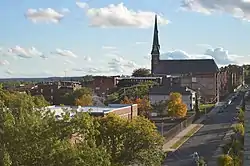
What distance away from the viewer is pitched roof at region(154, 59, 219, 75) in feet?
441

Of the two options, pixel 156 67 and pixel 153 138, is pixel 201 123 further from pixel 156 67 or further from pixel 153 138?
pixel 156 67

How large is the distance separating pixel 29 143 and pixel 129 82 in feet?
349

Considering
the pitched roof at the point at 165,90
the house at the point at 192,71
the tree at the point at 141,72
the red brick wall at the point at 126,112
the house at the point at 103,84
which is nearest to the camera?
the red brick wall at the point at 126,112

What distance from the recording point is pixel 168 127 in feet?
→ 222

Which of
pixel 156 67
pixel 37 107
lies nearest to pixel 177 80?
pixel 156 67

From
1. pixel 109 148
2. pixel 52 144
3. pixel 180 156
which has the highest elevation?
pixel 52 144

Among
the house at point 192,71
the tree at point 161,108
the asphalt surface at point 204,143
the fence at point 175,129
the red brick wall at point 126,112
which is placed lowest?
the asphalt surface at point 204,143

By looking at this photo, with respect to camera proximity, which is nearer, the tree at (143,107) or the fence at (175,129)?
the fence at (175,129)

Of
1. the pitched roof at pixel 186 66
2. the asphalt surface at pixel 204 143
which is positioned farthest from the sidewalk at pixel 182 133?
the pitched roof at pixel 186 66

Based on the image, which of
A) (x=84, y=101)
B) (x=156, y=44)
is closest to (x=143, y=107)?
(x=84, y=101)

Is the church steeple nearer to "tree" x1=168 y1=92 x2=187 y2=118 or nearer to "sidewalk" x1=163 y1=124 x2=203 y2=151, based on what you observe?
"tree" x1=168 y1=92 x2=187 y2=118

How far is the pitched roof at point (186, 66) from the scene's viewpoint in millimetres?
134500

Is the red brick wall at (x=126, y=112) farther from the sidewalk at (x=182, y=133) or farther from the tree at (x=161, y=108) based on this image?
the tree at (x=161, y=108)

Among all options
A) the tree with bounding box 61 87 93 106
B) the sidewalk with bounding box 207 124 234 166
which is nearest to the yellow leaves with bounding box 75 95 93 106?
the tree with bounding box 61 87 93 106
